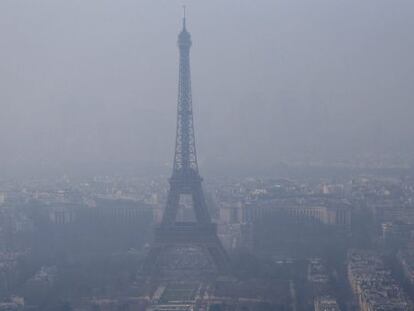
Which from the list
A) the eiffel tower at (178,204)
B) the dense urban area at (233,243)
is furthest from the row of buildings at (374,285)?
the eiffel tower at (178,204)

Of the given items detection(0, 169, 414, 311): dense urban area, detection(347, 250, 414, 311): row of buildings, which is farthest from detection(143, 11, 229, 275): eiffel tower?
detection(347, 250, 414, 311): row of buildings

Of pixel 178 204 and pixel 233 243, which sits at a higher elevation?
pixel 178 204

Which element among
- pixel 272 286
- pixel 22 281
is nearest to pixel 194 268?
pixel 272 286

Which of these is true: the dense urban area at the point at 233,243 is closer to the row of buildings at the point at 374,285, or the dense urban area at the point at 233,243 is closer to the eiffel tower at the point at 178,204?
the row of buildings at the point at 374,285

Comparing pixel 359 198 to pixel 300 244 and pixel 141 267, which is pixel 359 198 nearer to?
pixel 300 244

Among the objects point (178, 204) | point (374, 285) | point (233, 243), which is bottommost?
point (374, 285)

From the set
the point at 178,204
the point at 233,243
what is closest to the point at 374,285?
the point at 233,243

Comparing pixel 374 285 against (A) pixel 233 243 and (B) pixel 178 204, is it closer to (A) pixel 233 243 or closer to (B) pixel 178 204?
(A) pixel 233 243

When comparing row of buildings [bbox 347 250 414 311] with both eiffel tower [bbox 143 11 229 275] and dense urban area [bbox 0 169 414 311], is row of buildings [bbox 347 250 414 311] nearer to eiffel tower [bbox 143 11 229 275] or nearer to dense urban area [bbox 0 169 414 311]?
dense urban area [bbox 0 169 414 311]
